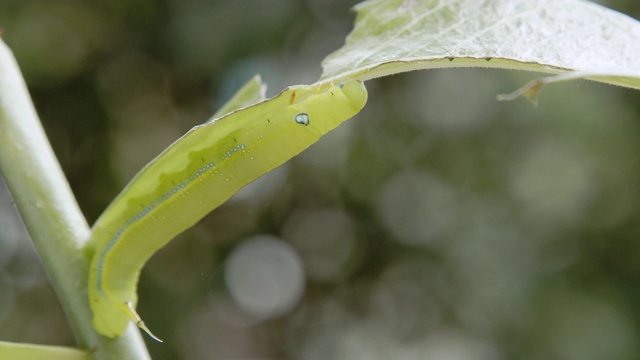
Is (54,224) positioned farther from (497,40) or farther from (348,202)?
(348,202)

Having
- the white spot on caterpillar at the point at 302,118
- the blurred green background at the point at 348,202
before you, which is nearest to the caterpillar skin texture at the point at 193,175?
the white spot on caterpillar at the point at 302,118

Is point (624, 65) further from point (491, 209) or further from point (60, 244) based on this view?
point (491, 209)

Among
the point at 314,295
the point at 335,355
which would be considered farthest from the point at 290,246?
the point at 335,355

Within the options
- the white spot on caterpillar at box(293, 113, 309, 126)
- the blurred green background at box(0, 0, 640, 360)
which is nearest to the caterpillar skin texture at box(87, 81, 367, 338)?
the white spot on caterpillar at box(293, 113, 309, 126)

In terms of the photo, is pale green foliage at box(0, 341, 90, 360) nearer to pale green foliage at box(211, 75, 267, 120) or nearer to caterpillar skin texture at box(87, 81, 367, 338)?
caterpillar skin texture at box(87, 81, 367, 338)

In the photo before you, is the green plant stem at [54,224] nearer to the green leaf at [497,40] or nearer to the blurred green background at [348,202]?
the green leaf at [497,40]
